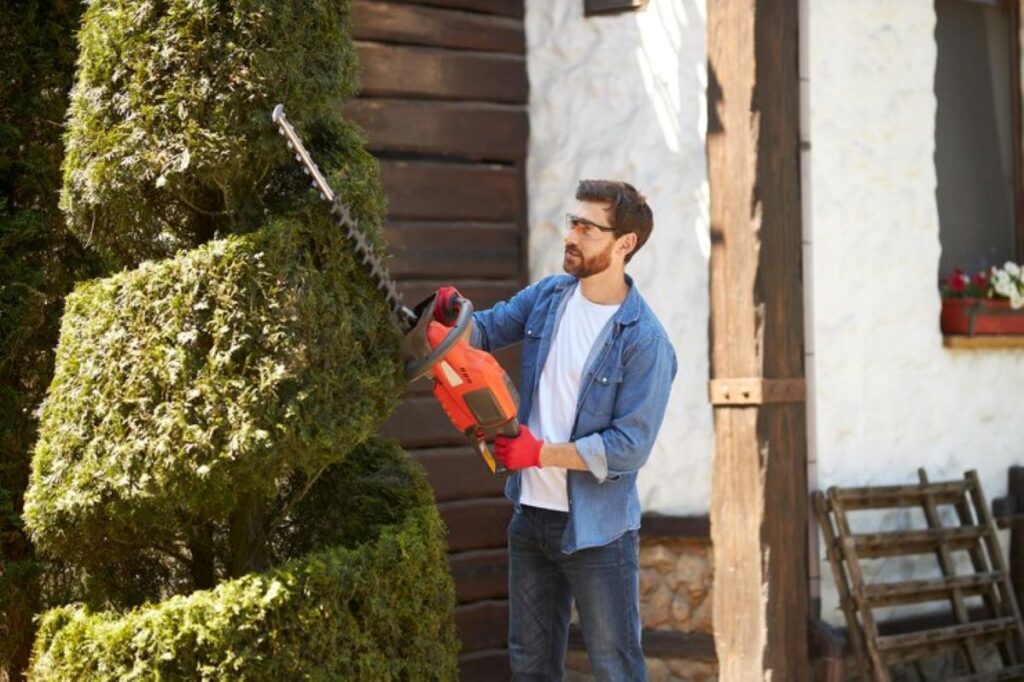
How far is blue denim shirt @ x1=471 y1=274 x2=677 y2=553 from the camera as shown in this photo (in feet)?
14.1

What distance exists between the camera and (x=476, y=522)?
6.16m

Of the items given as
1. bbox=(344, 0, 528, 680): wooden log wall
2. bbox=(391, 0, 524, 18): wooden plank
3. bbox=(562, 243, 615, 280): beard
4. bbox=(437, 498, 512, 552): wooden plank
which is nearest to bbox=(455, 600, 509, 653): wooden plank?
bbox=(344, 0, 528, 680): wooden log wall

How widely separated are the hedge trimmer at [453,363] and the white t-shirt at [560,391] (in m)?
0.20

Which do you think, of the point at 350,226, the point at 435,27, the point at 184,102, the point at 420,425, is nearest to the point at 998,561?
the point at 420,425

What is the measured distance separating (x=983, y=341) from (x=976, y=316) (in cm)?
14

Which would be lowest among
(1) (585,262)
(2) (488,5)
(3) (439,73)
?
(1) (585,262)

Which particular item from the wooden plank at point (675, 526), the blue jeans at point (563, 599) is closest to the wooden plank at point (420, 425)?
the wooden plank at point (675, 526)

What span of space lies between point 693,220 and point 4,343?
2.50m

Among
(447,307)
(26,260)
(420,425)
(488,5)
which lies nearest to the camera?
(447,307)

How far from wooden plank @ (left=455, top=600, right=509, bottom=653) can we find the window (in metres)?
2.37

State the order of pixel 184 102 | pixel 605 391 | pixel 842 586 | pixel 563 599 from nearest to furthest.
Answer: pixel 184 102
pixel 605 391
pixel 563 599
pixel 842 586

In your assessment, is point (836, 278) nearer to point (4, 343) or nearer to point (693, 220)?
point (693, 220)

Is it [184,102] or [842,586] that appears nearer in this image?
[184,102]

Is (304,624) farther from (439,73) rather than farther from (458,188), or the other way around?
(439,73)
